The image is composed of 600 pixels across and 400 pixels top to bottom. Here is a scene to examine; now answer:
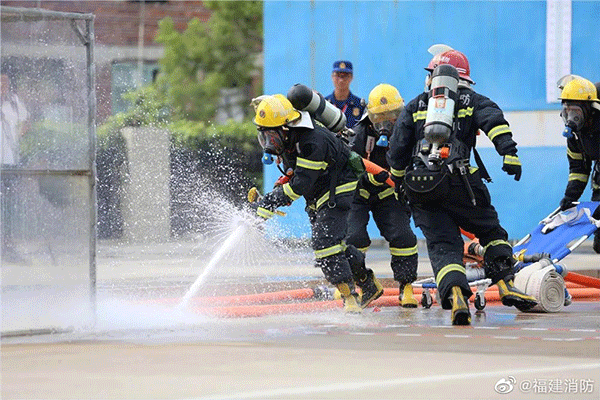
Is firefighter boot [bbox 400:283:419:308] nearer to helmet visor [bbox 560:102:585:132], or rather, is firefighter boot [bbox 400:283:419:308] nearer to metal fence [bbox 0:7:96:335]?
helmet visor [bbox 560:102:585:132]

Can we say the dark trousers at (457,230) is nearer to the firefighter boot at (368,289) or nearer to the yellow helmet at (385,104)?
the firefighter boot at (368,289)

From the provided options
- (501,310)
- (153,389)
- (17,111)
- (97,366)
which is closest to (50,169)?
(17,111)

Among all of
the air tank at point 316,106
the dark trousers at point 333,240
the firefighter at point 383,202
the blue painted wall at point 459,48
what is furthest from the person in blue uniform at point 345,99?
the blue painted wall at point 459,48

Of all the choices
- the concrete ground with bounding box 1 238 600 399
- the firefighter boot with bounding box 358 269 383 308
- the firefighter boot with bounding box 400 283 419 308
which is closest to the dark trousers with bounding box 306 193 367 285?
the concrete ground with bounding box 1 238 600 399

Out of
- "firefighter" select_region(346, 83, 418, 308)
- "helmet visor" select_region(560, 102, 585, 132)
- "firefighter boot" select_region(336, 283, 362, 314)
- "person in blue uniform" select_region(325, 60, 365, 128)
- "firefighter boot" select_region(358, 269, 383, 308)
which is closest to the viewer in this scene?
"firefighter boot" select_region(336, 283, 362, 314)

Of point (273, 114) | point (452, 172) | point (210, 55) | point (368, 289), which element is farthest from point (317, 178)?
point (210, 55)

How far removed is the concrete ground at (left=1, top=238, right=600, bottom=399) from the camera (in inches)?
241

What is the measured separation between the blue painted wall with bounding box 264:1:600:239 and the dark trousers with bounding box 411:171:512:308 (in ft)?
24.1

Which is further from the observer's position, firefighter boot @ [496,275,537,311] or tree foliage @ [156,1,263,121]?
tree foliage @ [156,1,263,121]

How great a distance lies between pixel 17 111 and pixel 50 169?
42 centimetres

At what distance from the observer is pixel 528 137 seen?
16562mm

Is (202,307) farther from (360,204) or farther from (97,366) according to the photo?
(97,366)

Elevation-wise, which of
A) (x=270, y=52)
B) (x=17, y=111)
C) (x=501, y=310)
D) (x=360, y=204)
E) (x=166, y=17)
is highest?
(x=166, y=17)

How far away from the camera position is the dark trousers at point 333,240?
9.58 meters
